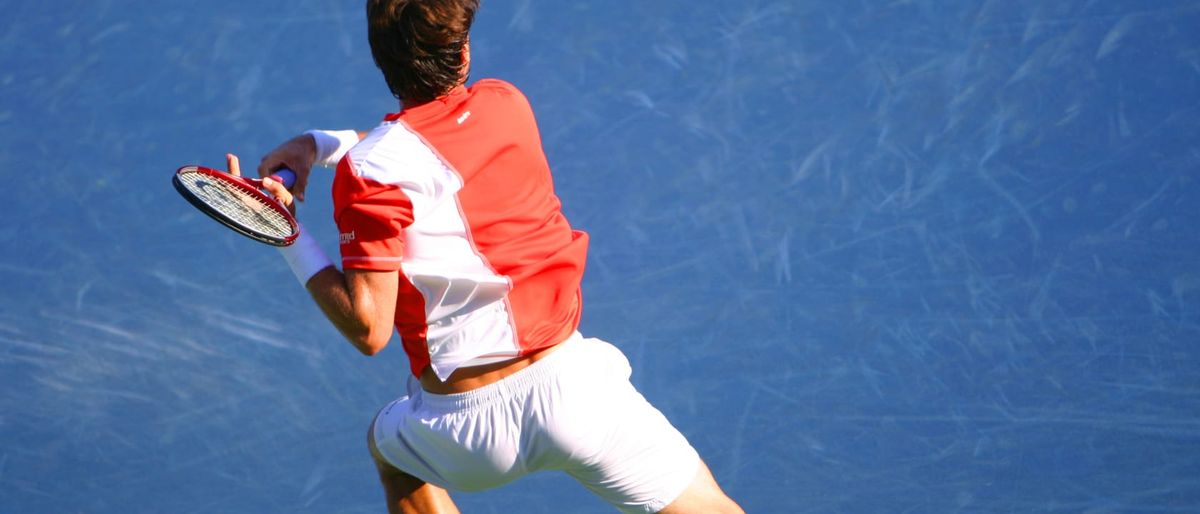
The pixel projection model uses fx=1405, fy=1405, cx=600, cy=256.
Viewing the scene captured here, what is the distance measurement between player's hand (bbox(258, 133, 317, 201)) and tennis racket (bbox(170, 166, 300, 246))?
0.40 feet

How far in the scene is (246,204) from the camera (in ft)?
7.97

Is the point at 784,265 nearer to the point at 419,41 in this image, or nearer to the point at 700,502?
the point at 700,502

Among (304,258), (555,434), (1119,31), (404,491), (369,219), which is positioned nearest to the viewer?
(369,219)

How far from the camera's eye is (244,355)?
3988mm

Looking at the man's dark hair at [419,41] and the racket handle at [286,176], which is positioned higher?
the man's dark hair at [419,41]

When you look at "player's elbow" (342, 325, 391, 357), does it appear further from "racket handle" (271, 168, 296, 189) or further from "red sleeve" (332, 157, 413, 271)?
"racket handle" (271, 168, 296, 189)

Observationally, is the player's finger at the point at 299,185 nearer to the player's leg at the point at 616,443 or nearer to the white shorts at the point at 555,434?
the white shorts at the point at 555,434

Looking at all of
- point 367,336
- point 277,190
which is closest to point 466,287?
point 367,336

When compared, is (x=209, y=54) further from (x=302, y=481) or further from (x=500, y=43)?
(x=302, y=481)

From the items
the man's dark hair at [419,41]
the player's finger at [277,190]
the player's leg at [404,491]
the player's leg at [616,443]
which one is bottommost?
the player's leg at [404,491]

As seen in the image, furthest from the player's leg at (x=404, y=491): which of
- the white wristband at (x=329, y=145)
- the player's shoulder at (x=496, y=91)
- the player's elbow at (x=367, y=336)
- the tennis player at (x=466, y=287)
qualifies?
the player's shoulder at (x=496, y=91)

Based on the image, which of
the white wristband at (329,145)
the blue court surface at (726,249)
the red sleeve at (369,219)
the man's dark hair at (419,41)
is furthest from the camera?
the blue court surface at (726,249)

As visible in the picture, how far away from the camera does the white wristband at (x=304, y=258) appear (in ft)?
8.02

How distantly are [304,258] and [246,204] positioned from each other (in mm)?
135
